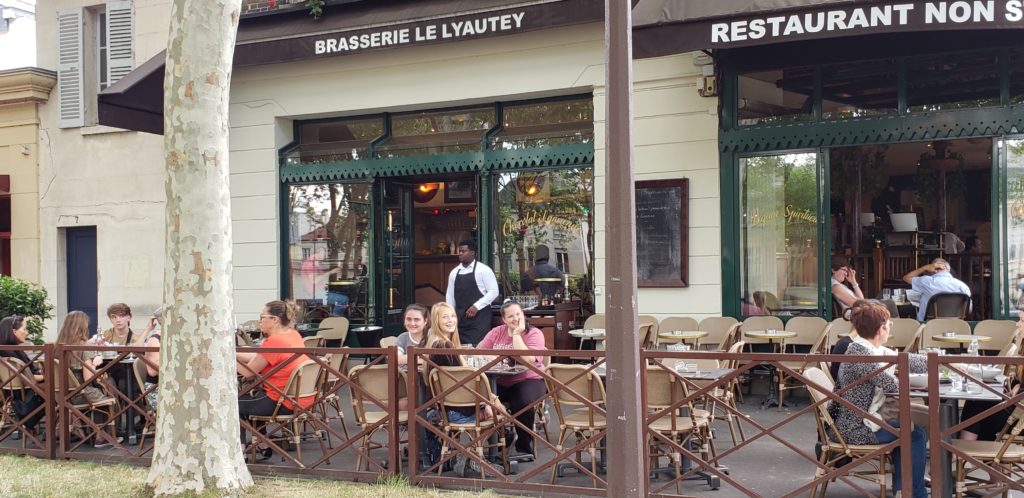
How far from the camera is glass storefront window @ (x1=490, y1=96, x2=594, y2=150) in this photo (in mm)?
11484

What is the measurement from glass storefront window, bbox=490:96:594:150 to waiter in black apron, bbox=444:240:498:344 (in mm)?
1629

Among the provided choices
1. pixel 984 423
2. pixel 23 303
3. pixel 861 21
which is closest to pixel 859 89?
pixel 861 21

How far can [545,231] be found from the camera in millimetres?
11898

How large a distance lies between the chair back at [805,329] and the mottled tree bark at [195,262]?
5.98 meters

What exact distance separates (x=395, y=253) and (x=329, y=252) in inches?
36.4

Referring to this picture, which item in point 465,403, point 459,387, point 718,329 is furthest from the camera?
point 718,329

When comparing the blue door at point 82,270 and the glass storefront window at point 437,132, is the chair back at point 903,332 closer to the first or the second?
the glass storefront window at point 437,132

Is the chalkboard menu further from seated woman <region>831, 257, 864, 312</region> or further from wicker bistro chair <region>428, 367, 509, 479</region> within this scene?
wicker bistro chair <region>428, 367, 509, 479</region>

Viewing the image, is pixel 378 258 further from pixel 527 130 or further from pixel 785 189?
pixel 785 189

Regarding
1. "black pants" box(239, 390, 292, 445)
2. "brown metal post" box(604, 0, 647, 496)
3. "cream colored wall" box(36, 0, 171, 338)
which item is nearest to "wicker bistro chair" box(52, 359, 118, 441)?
"black pants" box(239, 390, 292, 445)

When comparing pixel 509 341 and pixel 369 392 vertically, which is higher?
pixel 509 341

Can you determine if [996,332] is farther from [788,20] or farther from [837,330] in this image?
[788,20]

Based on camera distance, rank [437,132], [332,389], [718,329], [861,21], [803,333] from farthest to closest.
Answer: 1. [437,132]
2. [718,329]
3. [803,333]
4. [861,21]
5. [332,389]

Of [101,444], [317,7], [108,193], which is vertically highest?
[317,7]
